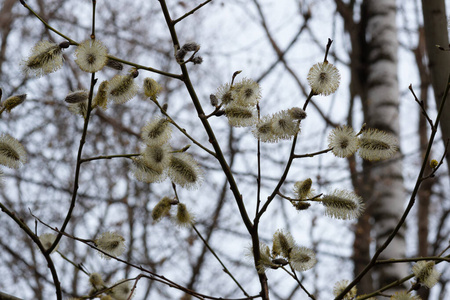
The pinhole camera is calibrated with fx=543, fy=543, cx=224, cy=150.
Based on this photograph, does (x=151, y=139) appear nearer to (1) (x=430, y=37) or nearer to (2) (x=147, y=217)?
(1) (x=430, y=37)

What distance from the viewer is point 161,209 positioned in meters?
1.37

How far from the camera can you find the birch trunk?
303 centimetres

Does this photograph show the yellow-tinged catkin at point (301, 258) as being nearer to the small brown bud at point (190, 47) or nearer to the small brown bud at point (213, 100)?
the small brown bud at point (213, 100)

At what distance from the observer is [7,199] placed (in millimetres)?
5531

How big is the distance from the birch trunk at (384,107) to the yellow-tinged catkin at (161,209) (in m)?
1.73

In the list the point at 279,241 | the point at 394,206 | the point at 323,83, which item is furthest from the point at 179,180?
the point at 394,206

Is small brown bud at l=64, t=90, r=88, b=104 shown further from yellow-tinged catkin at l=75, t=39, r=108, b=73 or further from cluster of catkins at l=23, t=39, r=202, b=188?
yellow-tinged catkin at l=75, t=39, r=108, b=73

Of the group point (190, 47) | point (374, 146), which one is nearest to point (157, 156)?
point (190, 47)

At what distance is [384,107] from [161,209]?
227 cm

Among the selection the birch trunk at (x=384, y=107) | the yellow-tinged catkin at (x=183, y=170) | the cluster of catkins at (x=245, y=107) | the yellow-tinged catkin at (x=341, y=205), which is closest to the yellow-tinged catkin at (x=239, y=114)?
the cluster of catkins at (x=245, y=107)

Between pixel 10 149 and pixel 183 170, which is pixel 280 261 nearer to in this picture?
pixel 183 170

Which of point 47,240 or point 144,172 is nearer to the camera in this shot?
point 144,172

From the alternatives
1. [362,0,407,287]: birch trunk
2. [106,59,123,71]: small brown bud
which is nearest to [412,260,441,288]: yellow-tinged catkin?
[106,59,123,71]: small brown bud

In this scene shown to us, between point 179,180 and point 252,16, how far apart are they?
5021 mm
